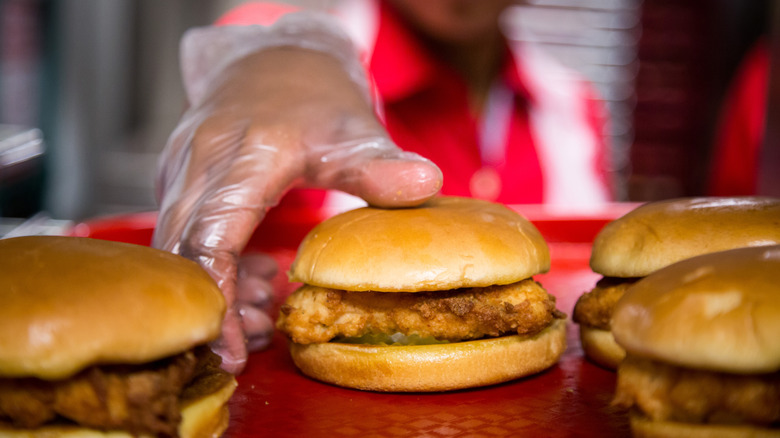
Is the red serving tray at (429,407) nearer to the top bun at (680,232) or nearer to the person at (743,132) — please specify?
the top bun at (680,232)

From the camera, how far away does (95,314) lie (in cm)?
100

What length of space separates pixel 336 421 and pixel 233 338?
356 mm

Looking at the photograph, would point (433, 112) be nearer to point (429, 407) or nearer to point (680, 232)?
point (680, 232)

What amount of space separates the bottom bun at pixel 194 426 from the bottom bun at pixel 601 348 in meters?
0.89

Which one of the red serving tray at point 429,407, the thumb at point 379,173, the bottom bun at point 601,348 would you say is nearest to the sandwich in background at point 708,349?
the red serving tray at point 429,407

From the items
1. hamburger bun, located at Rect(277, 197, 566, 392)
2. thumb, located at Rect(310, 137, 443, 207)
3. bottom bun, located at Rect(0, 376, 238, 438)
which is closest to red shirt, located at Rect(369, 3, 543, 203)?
thumb, located at Rect(310, 137, 443, 207)

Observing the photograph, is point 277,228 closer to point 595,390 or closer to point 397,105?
point 397,105

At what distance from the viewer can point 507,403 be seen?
1.40m

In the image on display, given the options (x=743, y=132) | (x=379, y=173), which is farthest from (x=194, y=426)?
(x=743, y=132)

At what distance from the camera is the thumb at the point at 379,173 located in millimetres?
1574

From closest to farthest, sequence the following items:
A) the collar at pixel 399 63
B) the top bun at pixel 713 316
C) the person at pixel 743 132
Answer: the top bun at pixel 713 316, the collar at pixel 399 63, the person at pixel 743 132

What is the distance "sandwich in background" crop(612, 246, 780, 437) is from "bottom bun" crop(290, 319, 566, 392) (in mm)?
395

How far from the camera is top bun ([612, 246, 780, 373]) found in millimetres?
952

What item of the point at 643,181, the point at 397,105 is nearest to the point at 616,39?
the point at 643,181
